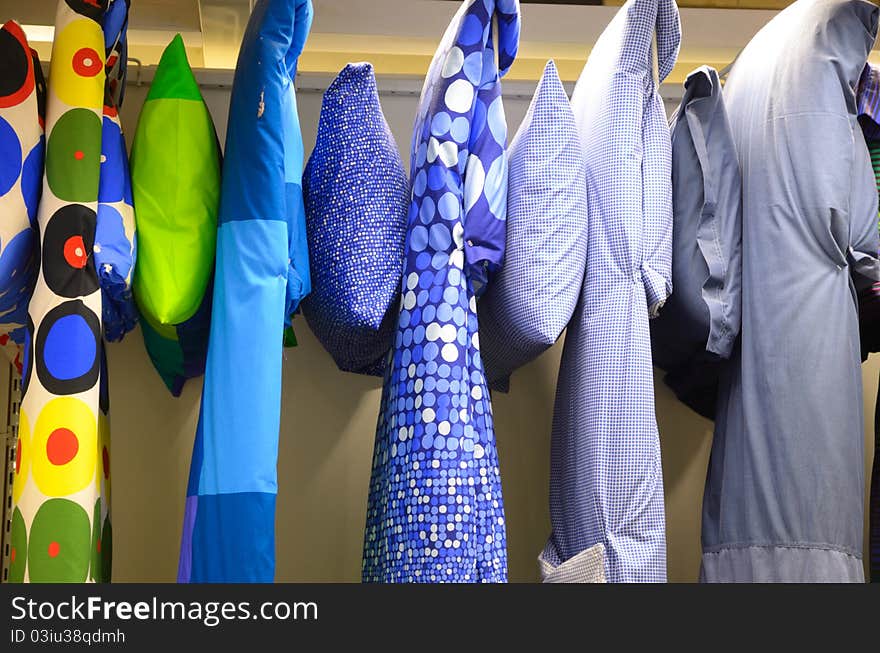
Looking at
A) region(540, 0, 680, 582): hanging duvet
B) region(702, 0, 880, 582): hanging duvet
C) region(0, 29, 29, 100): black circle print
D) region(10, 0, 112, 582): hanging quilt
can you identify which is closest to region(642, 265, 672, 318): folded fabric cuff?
region(540, 0, 680, 582): hanging duvet

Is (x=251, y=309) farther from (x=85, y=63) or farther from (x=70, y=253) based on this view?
(x=85, y=63)

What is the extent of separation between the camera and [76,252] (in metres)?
1.09

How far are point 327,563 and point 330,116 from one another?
2.08 ft

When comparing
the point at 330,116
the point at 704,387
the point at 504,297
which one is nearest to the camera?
the point at 504,297

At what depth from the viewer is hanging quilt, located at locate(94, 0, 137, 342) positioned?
1108mm

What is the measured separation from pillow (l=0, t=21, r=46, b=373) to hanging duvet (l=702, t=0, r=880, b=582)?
0.82 metres

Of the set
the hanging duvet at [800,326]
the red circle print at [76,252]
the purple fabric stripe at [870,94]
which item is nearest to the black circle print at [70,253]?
the red circle print at [76,252]

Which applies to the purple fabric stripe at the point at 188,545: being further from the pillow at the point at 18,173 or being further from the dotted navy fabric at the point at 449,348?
the pillow at the point at 18,173

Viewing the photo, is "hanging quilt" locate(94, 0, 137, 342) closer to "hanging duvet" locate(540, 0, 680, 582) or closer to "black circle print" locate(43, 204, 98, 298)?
"black circle print" locate(43, 204, 98, 298)

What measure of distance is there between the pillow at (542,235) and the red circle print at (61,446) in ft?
1.62

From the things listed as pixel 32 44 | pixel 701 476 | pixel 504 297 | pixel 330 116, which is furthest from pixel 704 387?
pixel 32 44

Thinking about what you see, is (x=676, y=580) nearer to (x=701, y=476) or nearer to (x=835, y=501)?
(x=701, y=476)

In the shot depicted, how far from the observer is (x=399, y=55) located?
194 cm

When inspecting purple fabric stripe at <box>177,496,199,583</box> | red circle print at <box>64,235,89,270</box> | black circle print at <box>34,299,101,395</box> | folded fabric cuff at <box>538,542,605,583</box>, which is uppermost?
red circle print at <box>64,235,89,270</box>
